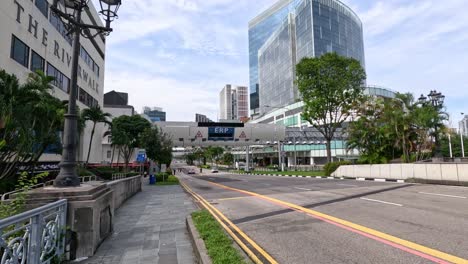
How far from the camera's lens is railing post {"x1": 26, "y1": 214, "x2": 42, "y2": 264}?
13.1ft

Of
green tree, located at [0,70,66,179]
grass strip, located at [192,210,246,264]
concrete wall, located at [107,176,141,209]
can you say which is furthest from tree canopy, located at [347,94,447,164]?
green tree, located at [0,70,66,179]

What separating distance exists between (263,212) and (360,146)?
26.1 meters

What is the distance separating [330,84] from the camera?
32.8m

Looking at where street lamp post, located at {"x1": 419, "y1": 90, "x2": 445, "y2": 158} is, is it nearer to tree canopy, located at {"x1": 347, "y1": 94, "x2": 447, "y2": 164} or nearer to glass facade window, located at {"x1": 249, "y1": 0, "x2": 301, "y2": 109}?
tree canopy, located at {"x1": 347, "y1": 94, "x2": 447, "y2": 164}

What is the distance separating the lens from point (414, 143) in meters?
30.4

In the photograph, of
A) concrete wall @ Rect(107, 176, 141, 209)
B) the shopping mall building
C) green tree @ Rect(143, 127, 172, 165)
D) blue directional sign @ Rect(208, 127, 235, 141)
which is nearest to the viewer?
concrete wall @ Rect(107, 176, 141, 209)

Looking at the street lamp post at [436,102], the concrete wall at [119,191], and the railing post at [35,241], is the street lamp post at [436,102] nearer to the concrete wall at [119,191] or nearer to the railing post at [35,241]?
the concrete wall at [119,191]

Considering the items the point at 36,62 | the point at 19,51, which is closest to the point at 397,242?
the point at 19,51

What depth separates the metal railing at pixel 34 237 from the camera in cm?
345

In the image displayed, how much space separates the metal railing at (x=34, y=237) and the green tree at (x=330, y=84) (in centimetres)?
3162

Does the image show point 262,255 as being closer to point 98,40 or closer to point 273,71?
point 98,40

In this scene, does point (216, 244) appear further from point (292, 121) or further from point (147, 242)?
point (292, 121)

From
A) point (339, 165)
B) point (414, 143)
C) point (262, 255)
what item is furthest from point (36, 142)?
point (414, 143)

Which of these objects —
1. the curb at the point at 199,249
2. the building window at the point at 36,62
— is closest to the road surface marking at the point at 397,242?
the curb at the point at 199,249
